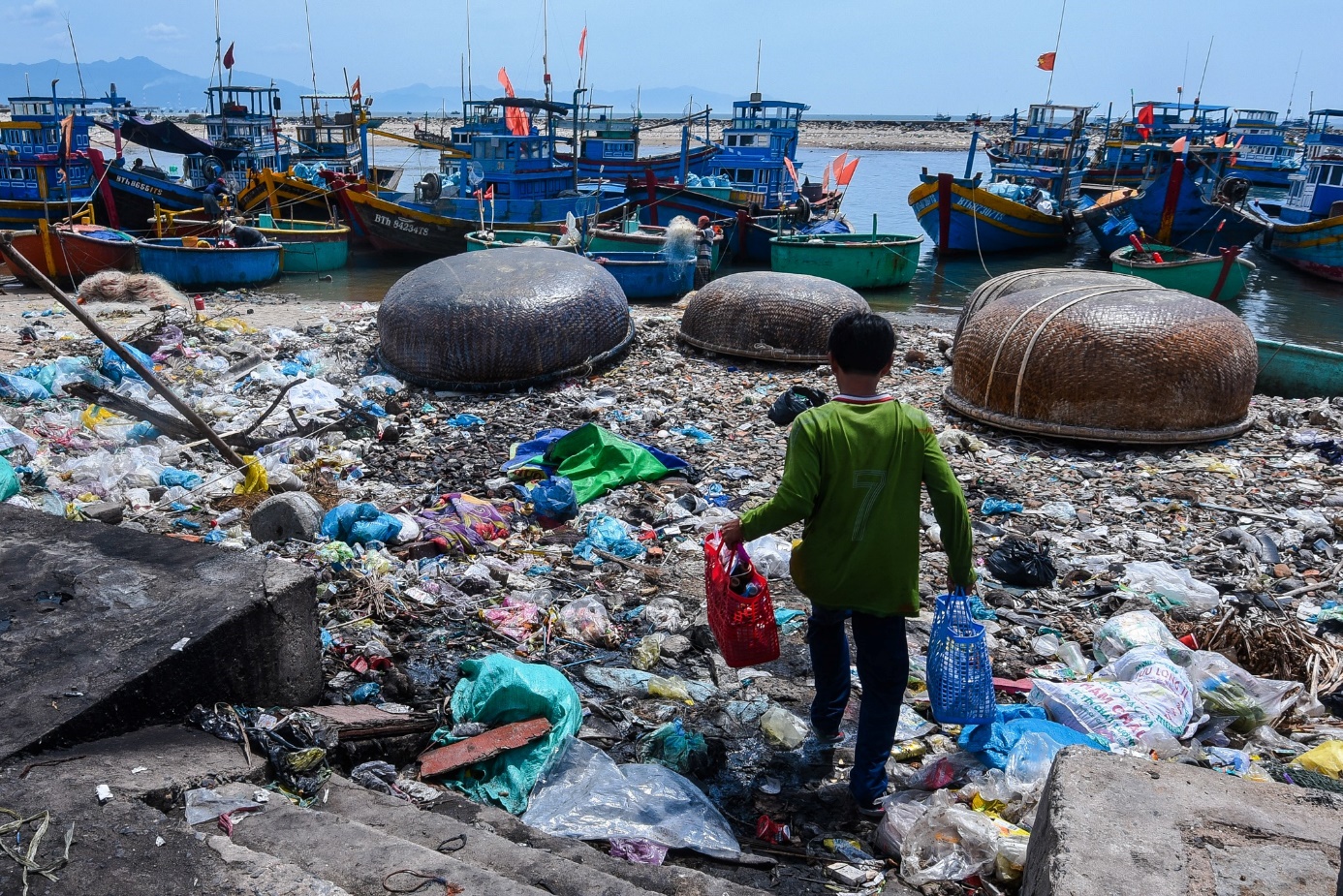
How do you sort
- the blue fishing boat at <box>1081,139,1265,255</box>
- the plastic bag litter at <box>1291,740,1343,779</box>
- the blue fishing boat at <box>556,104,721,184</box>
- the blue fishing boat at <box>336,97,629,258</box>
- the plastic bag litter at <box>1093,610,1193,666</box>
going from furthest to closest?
1. the blue fishing boat at <box>556,104,721,184</box>
2. the blue fishing boat at <box>1081,139,1265,255</box>
3. the blue fishing boat at <box>336,97,629,258</box>
4. the plastic bag litter at <box>1093,610,1193,666</box>
5. the plastic bag litter at <box>1291,740,1343,779</box>

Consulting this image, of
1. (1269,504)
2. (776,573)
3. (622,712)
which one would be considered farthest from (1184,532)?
(622,712)

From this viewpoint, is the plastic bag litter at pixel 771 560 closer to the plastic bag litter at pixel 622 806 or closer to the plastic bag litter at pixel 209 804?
the plastic bag litter at pixel 622 806

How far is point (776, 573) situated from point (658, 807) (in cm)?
191

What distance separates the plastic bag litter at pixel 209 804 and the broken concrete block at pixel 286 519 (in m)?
2.28

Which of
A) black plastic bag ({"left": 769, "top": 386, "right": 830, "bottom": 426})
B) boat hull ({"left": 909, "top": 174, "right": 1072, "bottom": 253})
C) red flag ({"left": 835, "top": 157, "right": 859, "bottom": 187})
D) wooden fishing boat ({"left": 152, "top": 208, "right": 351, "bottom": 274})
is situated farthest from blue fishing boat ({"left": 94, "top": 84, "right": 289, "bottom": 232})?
black plastic bag ({"left": 769, "top": 386, "right": 830, "bottom": 426})

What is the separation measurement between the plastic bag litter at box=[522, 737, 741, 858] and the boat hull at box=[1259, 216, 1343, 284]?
22478 millimetres

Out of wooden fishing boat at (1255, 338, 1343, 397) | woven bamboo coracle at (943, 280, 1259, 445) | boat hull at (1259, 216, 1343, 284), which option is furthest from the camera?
boat hull at (1259, 216, 1343, 284)

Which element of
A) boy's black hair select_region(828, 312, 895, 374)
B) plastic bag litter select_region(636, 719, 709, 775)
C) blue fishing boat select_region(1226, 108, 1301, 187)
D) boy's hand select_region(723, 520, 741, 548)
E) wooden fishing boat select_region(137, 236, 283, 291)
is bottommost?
wooden fishing boat select_region(137, 236, 283, 291)

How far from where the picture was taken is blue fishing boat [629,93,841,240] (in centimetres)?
2006

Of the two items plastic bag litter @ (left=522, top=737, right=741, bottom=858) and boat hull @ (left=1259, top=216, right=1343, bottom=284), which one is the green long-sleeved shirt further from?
boat hull @ (left=1259, top=216, right=1343, bottom=284)

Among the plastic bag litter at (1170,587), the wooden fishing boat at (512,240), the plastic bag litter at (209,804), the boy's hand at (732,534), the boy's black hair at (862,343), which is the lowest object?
the plastic bag litter at (1170,587)

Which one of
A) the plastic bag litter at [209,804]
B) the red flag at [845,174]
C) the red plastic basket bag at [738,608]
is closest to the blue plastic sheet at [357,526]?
the red plastic basket bag at [738,608]

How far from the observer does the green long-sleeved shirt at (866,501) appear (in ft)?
8.22

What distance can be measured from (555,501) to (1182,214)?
73.6 feet
